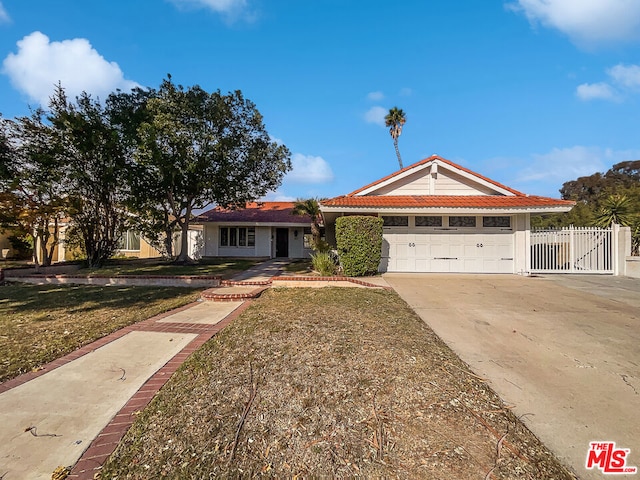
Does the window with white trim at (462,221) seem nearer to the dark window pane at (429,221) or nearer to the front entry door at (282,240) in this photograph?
the dark window pane at (429,221)

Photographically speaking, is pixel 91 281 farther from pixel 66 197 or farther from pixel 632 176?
pixel 632 176

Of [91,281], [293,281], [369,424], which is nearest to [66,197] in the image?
[91,281]

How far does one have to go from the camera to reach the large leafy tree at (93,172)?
12.1 meters

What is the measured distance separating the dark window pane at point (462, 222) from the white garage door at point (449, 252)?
0.37 meters

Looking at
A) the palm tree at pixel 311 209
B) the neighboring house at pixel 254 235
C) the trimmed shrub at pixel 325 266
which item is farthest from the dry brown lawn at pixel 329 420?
the neighboring house at pixel 254 235

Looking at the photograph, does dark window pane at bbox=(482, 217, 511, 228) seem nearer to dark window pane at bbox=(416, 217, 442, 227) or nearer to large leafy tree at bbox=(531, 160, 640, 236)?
dark window pane at bbox=(416, 217, 442, 227)

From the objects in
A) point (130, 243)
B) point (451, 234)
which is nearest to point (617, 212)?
point (451, 234)

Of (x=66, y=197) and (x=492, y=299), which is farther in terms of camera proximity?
(x=66, y=197)

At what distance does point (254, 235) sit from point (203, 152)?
841 cm

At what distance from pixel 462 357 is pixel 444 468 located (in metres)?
2.22

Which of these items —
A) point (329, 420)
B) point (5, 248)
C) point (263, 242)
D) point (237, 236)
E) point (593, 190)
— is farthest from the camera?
point (593, 190)

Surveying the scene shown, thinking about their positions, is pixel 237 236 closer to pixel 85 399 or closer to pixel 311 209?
pixel 311 209

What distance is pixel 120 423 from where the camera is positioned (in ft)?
9.01

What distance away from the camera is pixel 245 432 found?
2576mm
